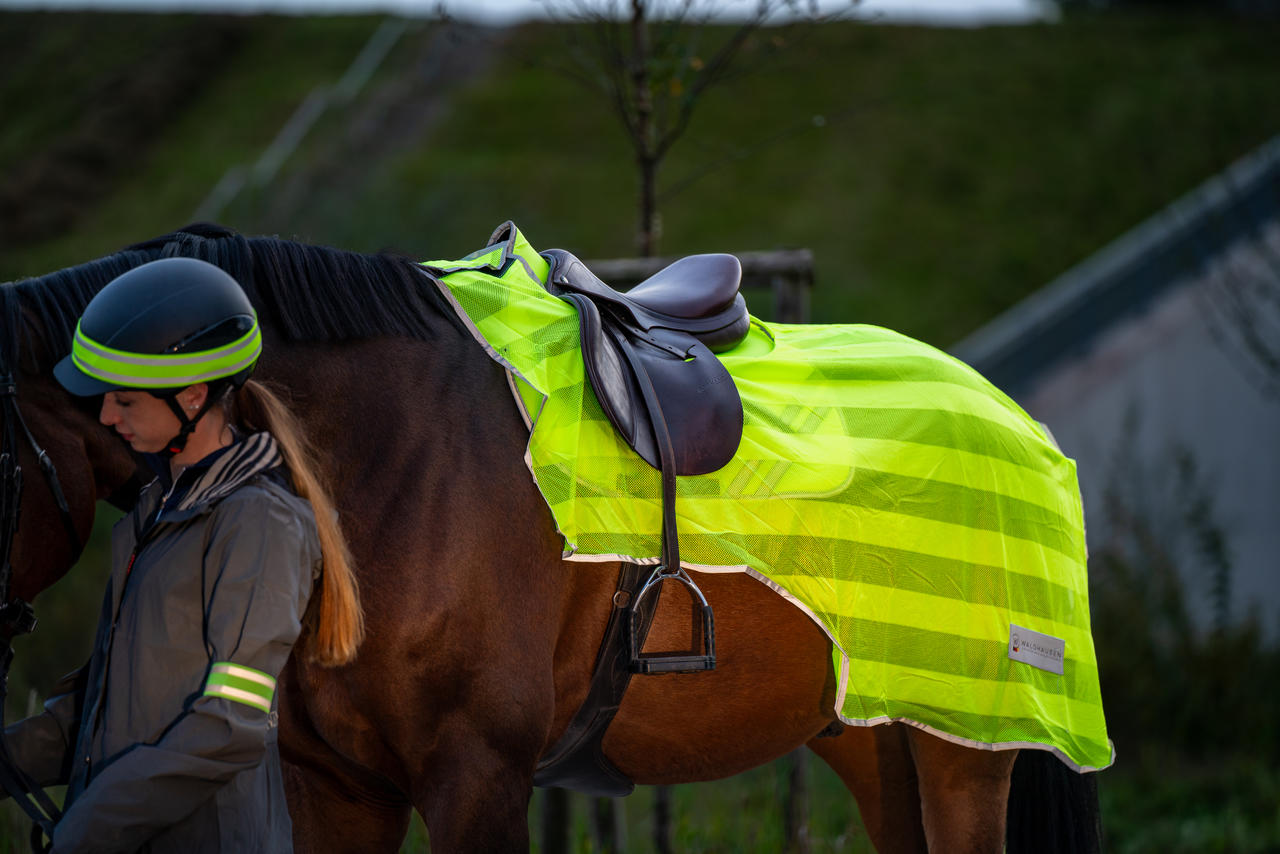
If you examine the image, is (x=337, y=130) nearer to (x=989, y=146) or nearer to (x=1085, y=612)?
(x=989, y=146)

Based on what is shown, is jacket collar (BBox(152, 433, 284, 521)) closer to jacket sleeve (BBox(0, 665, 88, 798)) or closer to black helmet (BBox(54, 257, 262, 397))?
black helmet (BBox(54, 257, 262, 397))

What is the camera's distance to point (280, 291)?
92.6 inches

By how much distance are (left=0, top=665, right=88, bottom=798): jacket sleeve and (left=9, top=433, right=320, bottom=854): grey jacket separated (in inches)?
5.6

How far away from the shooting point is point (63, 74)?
2691cm

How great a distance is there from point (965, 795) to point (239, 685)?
1.86 metres

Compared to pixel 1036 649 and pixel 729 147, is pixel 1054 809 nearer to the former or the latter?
pixel 1036 649

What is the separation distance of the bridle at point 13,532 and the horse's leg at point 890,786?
2032mm

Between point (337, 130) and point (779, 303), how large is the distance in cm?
1926

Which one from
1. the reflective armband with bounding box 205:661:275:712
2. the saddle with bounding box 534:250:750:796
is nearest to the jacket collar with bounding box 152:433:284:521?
the reflective armband with bounding box 205:661:275:712

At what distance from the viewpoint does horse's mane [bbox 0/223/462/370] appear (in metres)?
2.22

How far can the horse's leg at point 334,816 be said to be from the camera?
8.70ft

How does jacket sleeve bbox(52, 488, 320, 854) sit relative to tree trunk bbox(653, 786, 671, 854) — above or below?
above

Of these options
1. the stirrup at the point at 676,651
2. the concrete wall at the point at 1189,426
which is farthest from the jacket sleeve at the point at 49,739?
the concrete wall at the point at 1189,426

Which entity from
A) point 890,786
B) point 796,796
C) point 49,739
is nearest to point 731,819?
point 796,796
